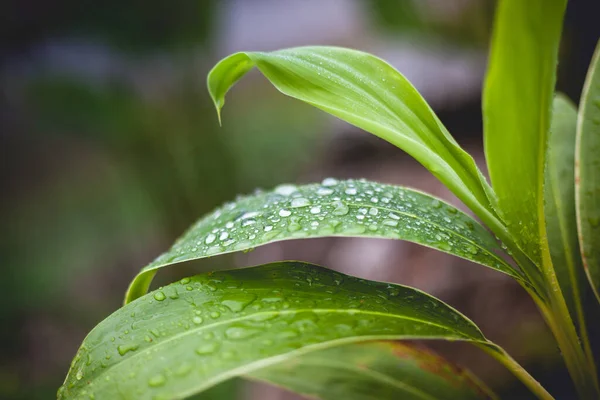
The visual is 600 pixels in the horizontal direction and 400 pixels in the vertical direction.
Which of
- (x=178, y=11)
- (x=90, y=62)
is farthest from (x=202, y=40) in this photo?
(x=90, y=62)

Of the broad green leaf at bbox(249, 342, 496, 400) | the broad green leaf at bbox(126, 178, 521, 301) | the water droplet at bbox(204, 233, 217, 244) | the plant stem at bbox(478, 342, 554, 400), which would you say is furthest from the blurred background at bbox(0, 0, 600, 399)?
the water droplet at bbox(204, 233, 217, 244)

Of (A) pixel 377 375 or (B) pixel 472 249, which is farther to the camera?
(A) pixel 377 375

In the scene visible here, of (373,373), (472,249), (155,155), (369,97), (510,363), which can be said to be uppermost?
(369,97)

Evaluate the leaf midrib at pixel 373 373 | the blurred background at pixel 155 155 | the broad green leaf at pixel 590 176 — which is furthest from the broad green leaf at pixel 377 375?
the blurred background at pixel 155 155

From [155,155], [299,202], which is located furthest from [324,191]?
[155,155]

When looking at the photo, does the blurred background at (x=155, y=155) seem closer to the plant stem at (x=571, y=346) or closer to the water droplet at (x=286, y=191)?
the plant stem at (x=571, y=346)

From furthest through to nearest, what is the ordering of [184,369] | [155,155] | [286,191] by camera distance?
[155,155], [286,191], [184,369]

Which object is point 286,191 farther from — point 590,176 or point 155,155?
point 155,155
